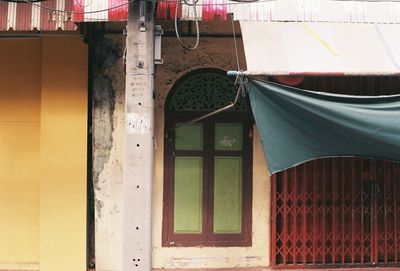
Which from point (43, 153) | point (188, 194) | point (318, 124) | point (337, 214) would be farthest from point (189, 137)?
point (337, 214)

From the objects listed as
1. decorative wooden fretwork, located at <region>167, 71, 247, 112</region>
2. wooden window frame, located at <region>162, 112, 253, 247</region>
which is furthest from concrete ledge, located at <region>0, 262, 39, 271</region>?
decorative wooden fretwork, located at <region>167, 71, 247, 112</region>

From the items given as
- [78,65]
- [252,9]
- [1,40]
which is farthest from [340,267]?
[1,40]

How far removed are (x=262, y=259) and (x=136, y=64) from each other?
3.49 meters

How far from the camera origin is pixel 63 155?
21.1 ft

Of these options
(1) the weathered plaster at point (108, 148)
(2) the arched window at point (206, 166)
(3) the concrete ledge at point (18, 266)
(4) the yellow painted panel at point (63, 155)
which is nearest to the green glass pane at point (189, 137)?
(2) the arched window at point (206, 166)

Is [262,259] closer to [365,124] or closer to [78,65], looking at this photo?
[365,124]

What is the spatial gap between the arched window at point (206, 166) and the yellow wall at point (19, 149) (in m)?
1.95

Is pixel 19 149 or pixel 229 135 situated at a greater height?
pixel 229 135

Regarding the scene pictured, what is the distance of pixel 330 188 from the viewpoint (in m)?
6.77

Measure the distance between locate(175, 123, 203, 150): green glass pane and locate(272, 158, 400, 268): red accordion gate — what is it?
1.24 m

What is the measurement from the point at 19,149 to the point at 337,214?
479cm

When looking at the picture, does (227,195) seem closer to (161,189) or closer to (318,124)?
(161,189)

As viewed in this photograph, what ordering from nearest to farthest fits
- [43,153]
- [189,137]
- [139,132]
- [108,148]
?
[139,132], [43,153], [108,148], [189,137]

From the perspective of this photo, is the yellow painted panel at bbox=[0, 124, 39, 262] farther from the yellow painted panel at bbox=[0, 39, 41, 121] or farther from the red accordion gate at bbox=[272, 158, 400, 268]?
the red accordion gate at bbox=[272, 158, 400, 268]
